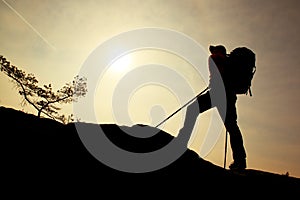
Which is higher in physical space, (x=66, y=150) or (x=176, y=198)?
(x=66, y=150)

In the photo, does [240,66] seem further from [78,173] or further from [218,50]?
[78,173]

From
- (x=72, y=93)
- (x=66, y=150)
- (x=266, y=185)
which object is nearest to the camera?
(x=266, y=185)

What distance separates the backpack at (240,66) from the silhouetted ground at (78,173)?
225cm

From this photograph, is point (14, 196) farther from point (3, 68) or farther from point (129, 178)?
point (3, 68)

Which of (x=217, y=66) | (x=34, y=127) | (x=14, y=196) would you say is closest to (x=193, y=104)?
(x=217, y=66)

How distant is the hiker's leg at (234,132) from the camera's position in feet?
20.8

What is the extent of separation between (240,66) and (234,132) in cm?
169

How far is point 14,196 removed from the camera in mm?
4215

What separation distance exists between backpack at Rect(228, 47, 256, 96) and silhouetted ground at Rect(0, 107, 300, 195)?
88.4 inches

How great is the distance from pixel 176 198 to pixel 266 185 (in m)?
1.85

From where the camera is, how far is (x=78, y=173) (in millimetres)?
5020

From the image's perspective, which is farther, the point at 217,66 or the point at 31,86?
the point at 31,86

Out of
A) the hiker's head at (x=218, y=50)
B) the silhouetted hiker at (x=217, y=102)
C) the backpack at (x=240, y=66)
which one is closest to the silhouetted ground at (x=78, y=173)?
the silhouetted hiker at (x=217, y=102)

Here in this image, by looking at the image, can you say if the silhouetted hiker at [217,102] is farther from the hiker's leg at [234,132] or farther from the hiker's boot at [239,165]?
the hiker's boot at [239,165]
